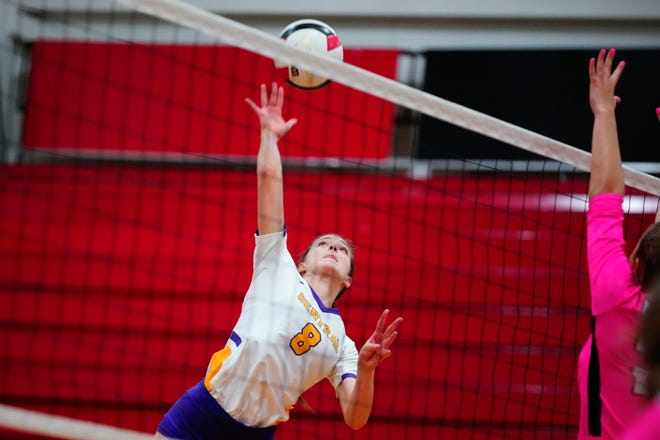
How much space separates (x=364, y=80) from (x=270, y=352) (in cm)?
116

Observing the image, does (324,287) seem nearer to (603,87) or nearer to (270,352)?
(270,352)

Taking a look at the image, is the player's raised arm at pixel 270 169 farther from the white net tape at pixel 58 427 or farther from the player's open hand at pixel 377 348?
the white net tape at pixel 58 427

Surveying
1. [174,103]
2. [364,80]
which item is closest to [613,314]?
[364,80]

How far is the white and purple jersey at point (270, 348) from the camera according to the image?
3400 mm

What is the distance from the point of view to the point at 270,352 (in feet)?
11.2

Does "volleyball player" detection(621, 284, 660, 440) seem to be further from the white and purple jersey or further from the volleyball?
the volleyball

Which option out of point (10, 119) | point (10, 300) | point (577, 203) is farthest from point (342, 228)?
point (10, 119)

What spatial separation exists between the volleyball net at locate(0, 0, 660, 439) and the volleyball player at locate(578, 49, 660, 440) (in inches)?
102

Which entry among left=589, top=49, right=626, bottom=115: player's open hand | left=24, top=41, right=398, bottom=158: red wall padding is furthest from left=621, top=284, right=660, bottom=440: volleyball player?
left=24, top=41, right=398, bottom=158: red wall padding

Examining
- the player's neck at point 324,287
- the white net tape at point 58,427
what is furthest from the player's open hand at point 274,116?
the white net tape at point 58,427

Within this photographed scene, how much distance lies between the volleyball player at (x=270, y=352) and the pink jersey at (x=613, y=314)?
1.01 metres

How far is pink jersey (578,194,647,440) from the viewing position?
232 centimetres

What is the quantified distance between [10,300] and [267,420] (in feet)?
12.2

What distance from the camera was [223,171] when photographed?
7.53 meters
